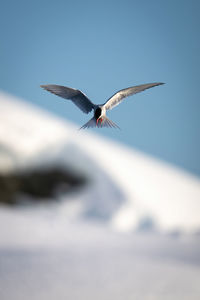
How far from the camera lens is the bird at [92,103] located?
267mm

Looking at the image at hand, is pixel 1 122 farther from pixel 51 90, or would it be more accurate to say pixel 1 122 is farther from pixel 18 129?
pixel 51 90

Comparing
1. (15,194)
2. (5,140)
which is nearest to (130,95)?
(5,140)

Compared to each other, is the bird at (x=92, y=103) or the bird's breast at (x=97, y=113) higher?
the bird at (x=92, y=103)

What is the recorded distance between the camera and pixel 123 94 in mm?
301

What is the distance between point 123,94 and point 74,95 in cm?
5

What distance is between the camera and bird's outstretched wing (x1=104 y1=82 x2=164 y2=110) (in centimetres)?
28

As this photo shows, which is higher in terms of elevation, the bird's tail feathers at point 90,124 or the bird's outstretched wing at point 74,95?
the bird's outstretched wing at point 74,95

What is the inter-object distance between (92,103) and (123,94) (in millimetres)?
31

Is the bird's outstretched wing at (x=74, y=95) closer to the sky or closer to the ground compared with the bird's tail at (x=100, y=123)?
closer to the sky

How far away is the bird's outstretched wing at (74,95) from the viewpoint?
0.29m

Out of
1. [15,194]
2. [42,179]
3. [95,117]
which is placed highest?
[42,179]

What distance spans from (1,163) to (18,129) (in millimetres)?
161

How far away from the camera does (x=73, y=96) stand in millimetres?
306

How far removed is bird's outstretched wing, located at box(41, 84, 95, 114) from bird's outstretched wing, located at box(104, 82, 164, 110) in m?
0.02
